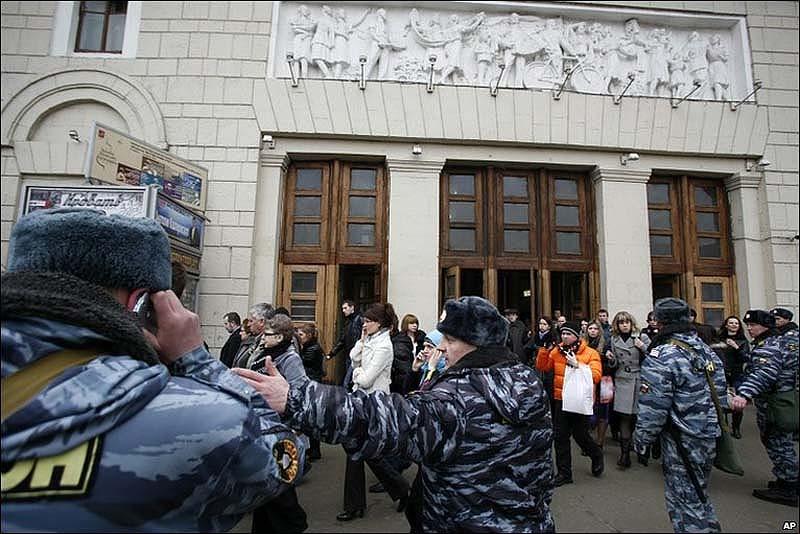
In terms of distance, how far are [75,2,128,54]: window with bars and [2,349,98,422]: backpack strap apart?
1154 cm

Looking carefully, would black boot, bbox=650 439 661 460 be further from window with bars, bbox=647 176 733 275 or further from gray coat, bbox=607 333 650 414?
window with bars, bbox=647 176 733 275

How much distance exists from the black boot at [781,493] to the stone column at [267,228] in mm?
7840

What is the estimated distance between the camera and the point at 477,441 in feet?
5.44

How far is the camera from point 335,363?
9227mm

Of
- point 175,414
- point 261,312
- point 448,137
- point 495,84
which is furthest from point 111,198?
point 495,84

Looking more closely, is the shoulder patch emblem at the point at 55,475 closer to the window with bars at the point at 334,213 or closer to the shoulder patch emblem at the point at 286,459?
the shoulder patch emblem at the point at 286,459

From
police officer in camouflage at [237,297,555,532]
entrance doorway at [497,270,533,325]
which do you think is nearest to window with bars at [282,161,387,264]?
entrance doorway at [497,270,533,325]

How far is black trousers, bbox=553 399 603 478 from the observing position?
484 cm

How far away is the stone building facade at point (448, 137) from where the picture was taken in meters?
9.27

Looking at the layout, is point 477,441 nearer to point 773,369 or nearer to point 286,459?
point 286,459

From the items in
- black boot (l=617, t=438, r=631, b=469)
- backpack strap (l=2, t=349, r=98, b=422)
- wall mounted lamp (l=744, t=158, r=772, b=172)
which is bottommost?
black boot (l=617, t=438, r=631, b=469)

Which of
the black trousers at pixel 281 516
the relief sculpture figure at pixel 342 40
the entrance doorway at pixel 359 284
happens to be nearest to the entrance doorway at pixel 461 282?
the entrance doorway at pixel 359 284

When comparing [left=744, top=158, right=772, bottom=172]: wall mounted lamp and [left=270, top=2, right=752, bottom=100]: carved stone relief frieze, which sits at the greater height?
[left=270, top=2, right=752, bottom=100]: carved stone relief frieze

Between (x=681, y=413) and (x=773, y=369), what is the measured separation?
185 centimetres
